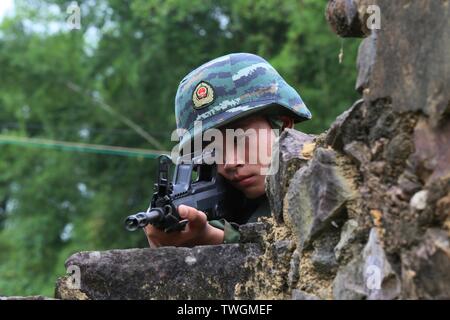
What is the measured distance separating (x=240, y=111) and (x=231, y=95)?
0.32ft

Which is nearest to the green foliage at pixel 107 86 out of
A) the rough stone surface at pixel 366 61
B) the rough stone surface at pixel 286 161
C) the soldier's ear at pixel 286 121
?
the soldier's ear at pixel 286 121

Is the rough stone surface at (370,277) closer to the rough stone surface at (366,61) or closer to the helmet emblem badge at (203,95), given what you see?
the rough stone surface at (366,61)

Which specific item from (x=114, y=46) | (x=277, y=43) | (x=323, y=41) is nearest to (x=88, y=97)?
(x=114, y=46)

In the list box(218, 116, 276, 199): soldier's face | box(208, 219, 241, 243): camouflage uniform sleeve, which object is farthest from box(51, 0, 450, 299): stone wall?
box(218, 116, 276, 199): soldier's face

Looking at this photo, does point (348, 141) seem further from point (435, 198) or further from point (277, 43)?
point (277, 43)

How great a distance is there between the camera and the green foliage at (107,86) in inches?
562

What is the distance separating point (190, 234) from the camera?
135 inches

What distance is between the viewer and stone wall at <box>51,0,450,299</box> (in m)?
2.29

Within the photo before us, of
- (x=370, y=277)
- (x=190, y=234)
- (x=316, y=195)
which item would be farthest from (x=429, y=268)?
(x=190, y=234)

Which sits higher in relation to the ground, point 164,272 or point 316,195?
point 316,195

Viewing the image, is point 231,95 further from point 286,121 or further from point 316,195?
point 316,195

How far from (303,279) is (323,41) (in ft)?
37.8
